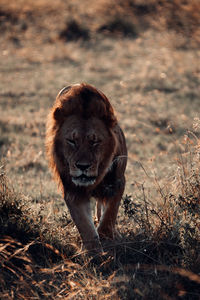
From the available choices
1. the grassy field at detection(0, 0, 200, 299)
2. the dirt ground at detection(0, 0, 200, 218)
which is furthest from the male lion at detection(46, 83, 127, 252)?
the dirt ground at detection(0, 0, 200, 218)

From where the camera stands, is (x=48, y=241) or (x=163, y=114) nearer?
(x=48, y=241)

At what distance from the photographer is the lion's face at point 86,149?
390 centimetres

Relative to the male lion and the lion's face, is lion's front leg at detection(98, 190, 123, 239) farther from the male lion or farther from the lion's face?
the lion's face

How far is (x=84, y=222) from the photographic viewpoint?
13.1 feet

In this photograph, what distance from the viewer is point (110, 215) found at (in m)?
4.19

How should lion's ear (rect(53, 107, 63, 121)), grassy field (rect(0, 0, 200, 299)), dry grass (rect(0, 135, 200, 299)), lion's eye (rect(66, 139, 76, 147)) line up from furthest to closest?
lion's ear (rect(53, 107, 63, 121)) → lion's eye (rect(66, 139, 76, 147)) → grassy field (rect(0, 0, 200, 299)) → dry grass (rect(0, 135, 200, 299))

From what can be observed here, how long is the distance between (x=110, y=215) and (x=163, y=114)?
6.38 m

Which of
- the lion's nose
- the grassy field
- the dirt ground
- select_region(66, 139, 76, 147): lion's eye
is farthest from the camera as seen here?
the dirt ground

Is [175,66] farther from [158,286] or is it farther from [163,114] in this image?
[158,286]

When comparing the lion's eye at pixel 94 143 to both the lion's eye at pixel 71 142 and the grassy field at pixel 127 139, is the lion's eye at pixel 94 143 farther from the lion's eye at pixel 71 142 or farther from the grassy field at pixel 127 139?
the grassy field at pixel 127 139

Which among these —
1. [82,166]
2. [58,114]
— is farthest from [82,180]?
[58,114]

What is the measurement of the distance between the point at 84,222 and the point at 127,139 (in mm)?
4964

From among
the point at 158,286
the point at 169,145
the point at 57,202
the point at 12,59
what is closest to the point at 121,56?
the point at 12,59

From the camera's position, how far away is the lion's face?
390 centimetres
